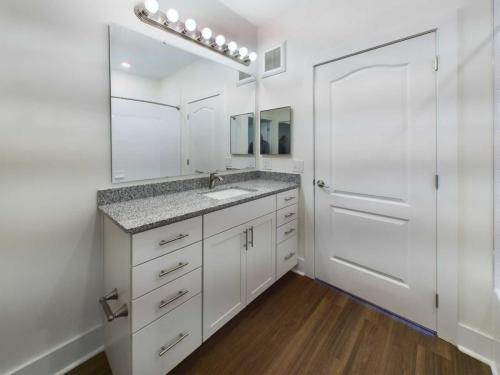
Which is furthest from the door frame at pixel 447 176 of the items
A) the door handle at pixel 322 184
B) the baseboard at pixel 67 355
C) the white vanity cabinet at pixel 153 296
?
the baseboard at pixel 67 355

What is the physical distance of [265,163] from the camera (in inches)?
94.7

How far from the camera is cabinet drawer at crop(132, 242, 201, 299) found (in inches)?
39.7

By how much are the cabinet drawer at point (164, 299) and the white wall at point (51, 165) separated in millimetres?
554

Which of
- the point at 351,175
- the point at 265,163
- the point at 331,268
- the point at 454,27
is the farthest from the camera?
the point at 265,163

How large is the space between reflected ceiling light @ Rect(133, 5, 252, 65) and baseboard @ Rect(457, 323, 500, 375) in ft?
8.26

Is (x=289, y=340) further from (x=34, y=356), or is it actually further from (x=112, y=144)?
(x=112, y=144)

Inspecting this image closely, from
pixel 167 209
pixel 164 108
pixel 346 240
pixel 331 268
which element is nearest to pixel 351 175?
pixel 346 240

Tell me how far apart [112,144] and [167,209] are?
55 centimetres

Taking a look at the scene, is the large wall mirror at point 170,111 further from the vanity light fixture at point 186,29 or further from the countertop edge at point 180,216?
the countertop edge at point 180,216

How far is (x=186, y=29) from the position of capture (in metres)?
1.69

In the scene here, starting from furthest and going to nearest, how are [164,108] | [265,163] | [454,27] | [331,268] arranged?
1. [265,163]
2. [331,268]
3. [164,108]
4. [454,27]

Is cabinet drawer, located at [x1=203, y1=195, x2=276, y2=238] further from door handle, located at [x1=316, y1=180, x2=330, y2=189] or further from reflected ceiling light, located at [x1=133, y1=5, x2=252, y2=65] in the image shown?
reflected ceiling light, located at [x1=133, y1=5, x2=252, y2=65]

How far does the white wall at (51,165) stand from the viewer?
1093 millimetres

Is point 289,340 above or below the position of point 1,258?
below
